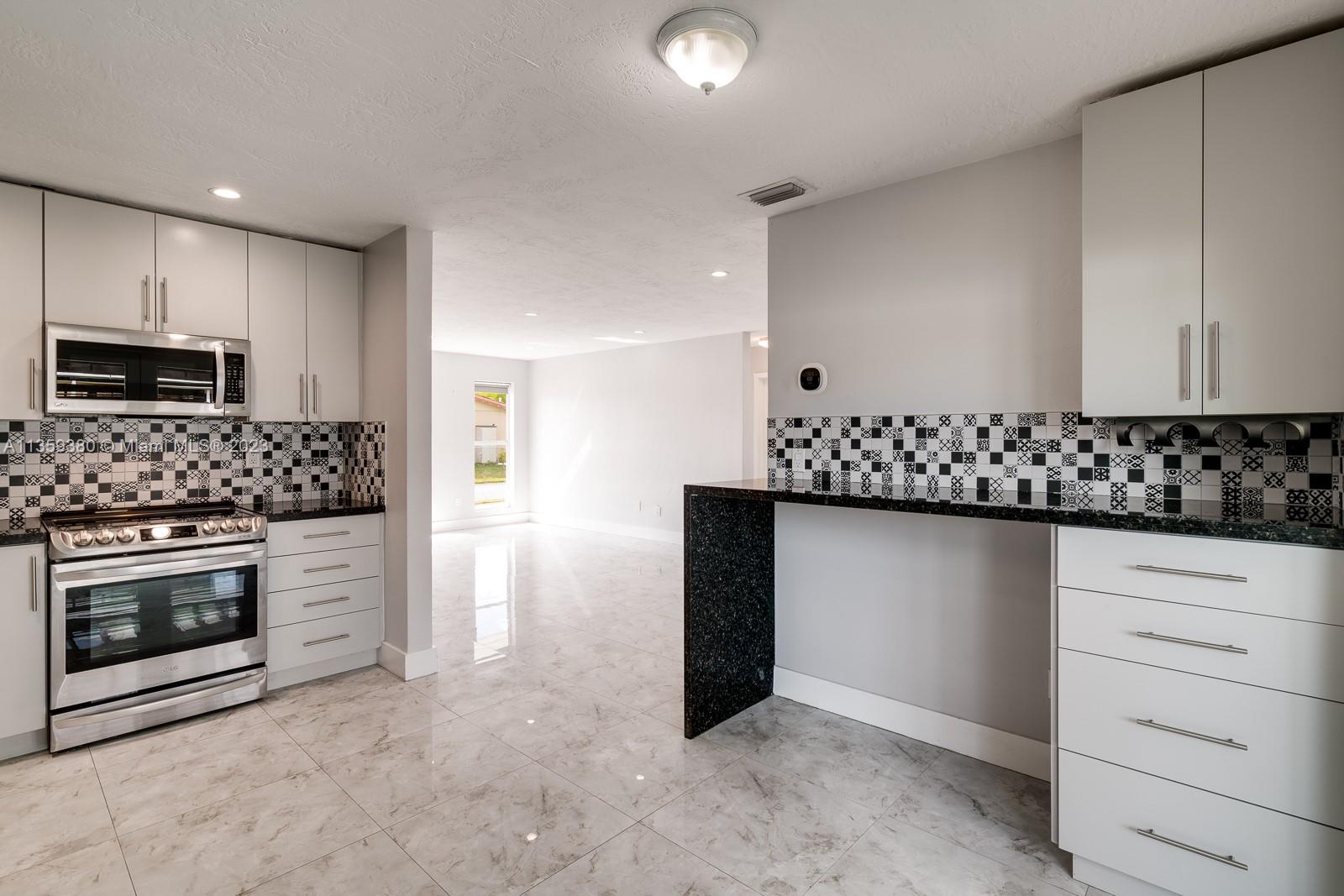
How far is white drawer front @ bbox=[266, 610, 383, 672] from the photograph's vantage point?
3.22m

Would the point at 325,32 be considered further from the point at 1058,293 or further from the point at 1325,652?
the point at 1325,652

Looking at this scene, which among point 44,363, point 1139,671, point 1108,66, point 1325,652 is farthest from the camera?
point 44,363

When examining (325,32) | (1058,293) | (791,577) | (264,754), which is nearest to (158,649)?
(264,754)

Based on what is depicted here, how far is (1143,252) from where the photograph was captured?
200 cm

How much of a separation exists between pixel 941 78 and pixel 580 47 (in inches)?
44.1

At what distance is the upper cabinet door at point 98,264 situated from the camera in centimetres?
282

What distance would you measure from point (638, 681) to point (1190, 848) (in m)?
2.30

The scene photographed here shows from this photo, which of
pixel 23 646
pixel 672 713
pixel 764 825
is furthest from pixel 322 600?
pixel 764 825

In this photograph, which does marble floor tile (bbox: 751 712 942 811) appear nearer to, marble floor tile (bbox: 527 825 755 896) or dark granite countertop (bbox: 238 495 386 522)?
marble floor tile (bbox: 527 825 755 896)

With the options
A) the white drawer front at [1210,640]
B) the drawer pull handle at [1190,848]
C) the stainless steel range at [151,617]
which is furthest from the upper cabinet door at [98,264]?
the drawer pull handle at [1190,848]

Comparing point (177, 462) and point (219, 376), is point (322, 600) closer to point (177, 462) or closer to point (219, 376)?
point (177, 462)

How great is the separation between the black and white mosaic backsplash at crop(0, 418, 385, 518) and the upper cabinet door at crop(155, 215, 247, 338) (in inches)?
23.1

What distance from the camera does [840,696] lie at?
2.97 metres

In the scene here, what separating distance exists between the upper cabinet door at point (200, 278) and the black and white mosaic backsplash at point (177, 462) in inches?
23.1
